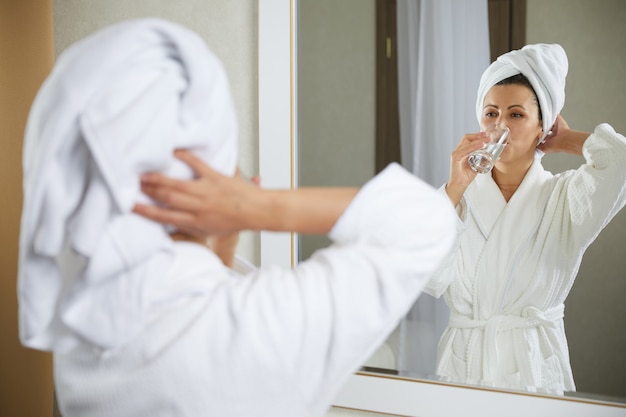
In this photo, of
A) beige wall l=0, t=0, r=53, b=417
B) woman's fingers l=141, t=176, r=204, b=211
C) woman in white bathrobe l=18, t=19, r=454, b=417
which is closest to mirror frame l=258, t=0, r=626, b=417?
beige wall l=0, t=0, r=53, b=417

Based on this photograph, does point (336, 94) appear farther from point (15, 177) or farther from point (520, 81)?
point (15, 177)

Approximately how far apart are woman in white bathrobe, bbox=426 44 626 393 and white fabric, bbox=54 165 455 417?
877 mm

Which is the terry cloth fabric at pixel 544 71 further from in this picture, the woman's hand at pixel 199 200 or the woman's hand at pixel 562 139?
the woman's hand at pixel 199 200

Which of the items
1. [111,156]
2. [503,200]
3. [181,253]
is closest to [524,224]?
[503,200]

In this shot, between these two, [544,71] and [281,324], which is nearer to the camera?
[281,324]

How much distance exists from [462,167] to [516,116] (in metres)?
0.18

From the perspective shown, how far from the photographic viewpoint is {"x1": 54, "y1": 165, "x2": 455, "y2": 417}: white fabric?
25.3 inches

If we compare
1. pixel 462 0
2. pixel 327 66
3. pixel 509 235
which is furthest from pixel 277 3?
pixel 509 235

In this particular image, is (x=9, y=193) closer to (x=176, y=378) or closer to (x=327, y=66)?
(x=327, y=66)

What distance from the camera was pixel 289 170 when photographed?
1750mm

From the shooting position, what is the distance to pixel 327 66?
169 cm

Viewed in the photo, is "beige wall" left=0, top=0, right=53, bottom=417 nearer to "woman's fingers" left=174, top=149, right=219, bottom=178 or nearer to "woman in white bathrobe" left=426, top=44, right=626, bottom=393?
"woman in white bathrobe" left=426, top=44, right=626, bottom=393

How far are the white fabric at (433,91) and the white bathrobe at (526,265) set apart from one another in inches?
3.5

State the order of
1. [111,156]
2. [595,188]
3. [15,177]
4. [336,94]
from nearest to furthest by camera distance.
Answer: [111,156], [595,188], [336,94], [15,177]
